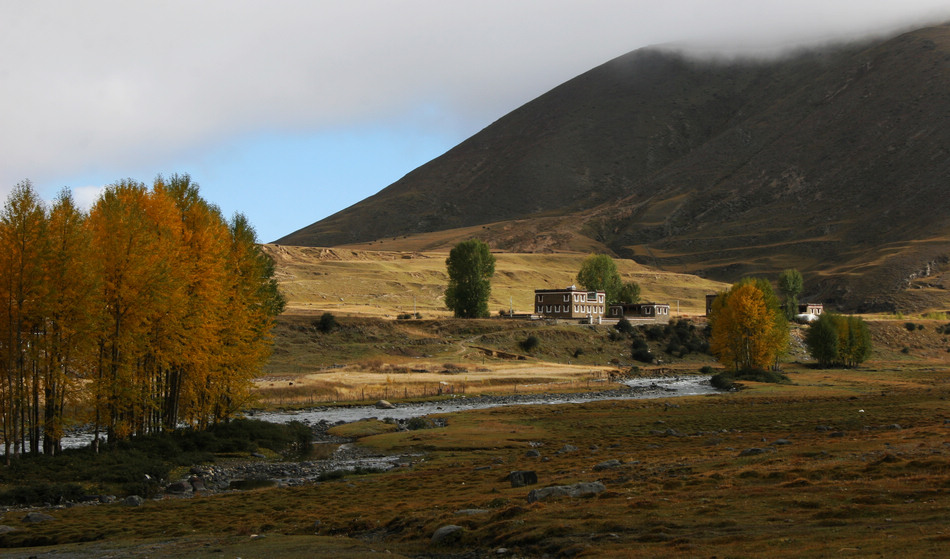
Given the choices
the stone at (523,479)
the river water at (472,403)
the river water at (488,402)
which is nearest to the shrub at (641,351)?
the river water at (488,402)

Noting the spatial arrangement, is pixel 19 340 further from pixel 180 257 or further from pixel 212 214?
pixel 212 214

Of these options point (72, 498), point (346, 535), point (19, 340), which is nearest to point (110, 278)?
point (19, 340)

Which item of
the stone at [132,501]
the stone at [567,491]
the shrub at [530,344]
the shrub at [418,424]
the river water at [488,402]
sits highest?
the shrub at [530,344]

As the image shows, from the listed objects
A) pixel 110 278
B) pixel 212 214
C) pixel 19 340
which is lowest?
pixel 19 340

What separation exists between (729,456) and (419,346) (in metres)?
88.9

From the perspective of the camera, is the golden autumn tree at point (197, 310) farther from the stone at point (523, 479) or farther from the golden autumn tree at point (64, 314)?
the stone at point (523, 479)

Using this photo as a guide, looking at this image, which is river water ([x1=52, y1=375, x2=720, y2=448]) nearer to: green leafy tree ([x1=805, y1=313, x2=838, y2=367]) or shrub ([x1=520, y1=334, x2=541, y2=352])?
shrub ([x1=520, y1=334, x2=541, y2=352])

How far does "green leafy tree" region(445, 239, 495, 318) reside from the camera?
15125 cm

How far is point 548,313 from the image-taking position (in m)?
163

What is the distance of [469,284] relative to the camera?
15225 cm

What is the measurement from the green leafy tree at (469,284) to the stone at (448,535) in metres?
128

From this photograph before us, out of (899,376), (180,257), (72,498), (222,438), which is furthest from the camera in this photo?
(899,376)

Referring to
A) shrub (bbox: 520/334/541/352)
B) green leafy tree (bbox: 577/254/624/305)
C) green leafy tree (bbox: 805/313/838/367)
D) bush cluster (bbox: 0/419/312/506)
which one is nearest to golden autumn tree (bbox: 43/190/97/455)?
bush cluster (bbox: 0/419/312/506)

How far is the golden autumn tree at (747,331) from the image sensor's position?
104 metres
